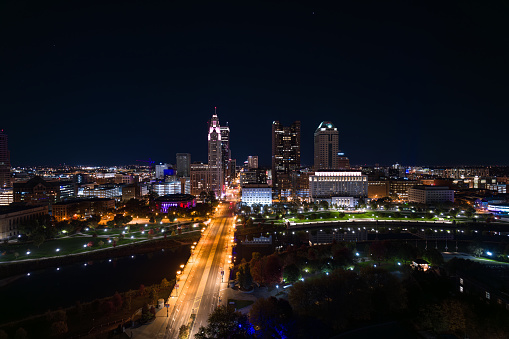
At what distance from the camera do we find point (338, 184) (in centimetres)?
6112

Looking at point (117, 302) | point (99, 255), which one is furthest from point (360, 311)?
point (99, 255)

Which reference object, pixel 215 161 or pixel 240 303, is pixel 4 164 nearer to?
pixel 215 161

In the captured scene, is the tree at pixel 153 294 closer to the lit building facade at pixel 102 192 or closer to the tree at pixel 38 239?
the tree at pixel 38 239

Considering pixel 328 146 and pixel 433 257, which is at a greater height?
pixel 328 146

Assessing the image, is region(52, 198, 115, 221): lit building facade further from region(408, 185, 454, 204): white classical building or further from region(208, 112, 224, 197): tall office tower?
region(408, 185, 454, 204): white classical building

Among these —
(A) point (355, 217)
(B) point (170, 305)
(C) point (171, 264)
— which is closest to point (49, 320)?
(B) point (170, 305)

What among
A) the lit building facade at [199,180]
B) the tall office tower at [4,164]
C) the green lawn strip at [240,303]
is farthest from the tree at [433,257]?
the tall office tower at [4,164]

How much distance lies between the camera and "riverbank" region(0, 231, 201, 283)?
24.4 metres

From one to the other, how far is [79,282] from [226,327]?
1506cm

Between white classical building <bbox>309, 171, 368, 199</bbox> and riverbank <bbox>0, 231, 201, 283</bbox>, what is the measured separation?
31.7 m

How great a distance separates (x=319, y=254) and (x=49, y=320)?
18.2 meters

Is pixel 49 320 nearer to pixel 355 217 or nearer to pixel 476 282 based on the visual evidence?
pixel 476 282

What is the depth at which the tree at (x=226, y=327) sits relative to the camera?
13.3 m

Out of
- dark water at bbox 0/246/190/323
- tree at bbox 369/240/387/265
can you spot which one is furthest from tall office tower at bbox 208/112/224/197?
tree at bbox 369/240/387/265
